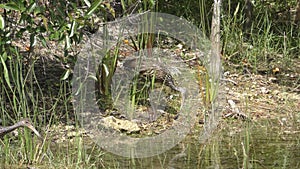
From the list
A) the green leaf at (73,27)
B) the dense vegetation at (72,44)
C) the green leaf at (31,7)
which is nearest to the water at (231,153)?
the dense vegetation at (72,44)

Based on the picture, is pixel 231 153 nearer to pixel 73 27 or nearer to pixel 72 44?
pixel 73 27

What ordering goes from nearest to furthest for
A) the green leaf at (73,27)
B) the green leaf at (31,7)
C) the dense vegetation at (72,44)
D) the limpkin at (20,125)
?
the limpkin at (20,125), the green leaf at (31,7), the green leaf at (73,27), the dense vegetation at (72,44)

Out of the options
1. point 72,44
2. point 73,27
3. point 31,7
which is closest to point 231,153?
point 73,27

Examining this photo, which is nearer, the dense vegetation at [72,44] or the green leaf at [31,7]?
the green leaf at [31,7]

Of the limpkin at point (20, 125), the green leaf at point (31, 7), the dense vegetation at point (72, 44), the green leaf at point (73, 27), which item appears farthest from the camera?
the dense vegetation at point (72, 44)

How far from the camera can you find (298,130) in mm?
4207

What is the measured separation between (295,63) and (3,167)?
335 cm

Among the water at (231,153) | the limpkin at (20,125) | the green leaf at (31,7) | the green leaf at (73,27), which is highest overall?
the green leaf at (31,7)

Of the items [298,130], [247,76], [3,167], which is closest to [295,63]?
[247,76]

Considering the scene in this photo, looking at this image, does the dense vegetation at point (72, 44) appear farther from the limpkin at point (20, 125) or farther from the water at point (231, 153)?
the water at point (231, 153)

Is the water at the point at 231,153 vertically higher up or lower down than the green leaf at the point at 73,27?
lower down

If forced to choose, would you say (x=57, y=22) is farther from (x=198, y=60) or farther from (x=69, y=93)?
(x=198, y=60)

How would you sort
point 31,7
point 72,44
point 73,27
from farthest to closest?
point 72,44
point 73,27
point 31,7

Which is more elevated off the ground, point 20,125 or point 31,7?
point 31,7
